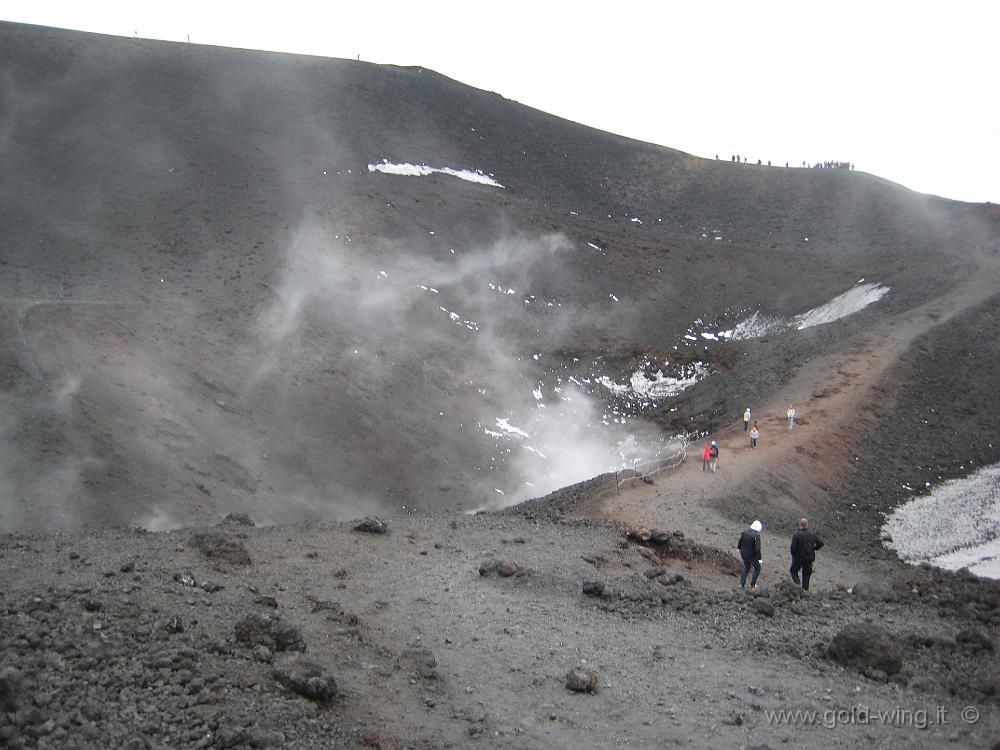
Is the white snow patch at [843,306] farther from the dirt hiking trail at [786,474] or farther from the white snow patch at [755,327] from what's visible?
the dirt hiking trail at [786,474]

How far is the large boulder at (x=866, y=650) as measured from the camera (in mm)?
9812

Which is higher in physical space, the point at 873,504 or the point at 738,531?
the point at 873,504

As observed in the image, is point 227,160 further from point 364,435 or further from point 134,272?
point 364,435

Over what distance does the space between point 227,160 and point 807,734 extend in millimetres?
33640

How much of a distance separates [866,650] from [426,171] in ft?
116

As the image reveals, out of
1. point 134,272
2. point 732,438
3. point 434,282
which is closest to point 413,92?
point 434,282

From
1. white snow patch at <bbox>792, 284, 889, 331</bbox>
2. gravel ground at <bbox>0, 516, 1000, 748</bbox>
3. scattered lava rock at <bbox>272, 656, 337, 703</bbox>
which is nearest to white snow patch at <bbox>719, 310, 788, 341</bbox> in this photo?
white snow patch at <bbox>792, 284, 889, 331</bbox>

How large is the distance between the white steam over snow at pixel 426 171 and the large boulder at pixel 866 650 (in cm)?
3341

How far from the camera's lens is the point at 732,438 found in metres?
22.9

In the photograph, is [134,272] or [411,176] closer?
[134,272]

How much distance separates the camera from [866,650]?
9.93 m

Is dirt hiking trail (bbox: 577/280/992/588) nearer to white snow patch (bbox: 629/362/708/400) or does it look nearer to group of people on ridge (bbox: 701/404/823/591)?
group of people on ridge (bbox: 701/404/823/591)

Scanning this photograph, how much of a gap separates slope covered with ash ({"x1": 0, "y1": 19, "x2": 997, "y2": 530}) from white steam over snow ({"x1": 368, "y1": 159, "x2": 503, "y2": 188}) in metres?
0.42

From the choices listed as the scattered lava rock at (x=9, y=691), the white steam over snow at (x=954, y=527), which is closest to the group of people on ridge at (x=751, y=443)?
the white steam over snow at (x=954, y=527)
